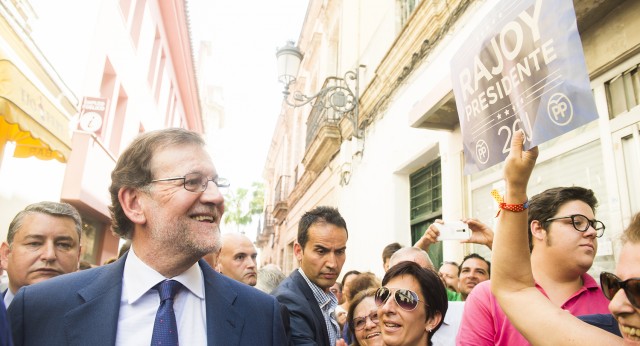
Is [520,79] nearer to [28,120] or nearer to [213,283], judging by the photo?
[213,283]

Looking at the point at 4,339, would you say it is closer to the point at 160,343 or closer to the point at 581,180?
the point at 160,343

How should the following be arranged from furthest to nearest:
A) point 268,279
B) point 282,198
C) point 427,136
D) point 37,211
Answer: point 282,198 < point 427,136 < point 268,279 < point 37,211

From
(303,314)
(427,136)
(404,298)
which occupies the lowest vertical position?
(303,314)

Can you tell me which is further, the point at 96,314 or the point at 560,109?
the point at 560,109

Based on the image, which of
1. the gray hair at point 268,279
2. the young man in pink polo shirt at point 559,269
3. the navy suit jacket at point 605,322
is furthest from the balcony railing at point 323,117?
the navy suit jacket at point 605,322

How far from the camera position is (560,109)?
2.12 metres

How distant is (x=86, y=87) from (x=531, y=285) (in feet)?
30.3

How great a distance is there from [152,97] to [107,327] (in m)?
13.7

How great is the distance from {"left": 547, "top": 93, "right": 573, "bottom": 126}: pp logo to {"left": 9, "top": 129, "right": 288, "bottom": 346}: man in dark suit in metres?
1.60

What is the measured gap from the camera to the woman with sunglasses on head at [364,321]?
2.92 meters

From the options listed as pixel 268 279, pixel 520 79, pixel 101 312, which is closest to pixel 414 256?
pixel 520 79

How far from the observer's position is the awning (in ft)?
15.1

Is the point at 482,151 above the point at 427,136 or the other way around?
the other way around

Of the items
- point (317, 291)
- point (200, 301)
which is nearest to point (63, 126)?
point (317, 291)
